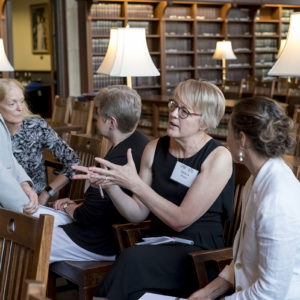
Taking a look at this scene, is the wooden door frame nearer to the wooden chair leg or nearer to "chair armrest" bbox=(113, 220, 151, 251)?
the wooden chair leg

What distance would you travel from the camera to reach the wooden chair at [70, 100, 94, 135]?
5887 millimetres

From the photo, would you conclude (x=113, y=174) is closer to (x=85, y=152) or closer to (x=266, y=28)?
(x=85, y=152)

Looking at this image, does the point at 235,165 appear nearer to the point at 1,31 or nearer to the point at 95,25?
the point at 1,31

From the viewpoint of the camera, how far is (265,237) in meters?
1.71

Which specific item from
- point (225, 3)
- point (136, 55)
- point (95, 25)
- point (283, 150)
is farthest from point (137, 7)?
point (283, 150)

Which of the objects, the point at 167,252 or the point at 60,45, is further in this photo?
the point at 60,45

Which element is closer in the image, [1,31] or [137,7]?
[1,31]

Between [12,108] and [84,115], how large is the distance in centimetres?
273

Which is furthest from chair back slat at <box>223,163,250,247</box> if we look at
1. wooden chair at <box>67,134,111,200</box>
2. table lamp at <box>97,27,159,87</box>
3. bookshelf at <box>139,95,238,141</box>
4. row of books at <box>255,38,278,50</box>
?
row of books at <box>255,38,278,50</box>

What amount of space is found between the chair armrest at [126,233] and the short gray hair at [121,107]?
1.50ft

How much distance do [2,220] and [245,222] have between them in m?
0.72

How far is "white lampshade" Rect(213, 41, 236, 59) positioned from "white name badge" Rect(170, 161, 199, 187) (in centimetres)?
861

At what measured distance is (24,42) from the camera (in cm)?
1353

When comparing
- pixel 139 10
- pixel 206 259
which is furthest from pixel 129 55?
pixel 139 10
